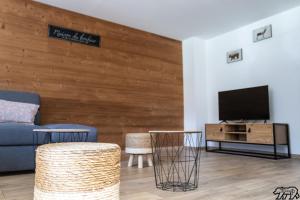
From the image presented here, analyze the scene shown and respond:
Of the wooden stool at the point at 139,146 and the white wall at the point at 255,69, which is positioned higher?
the white wall at the point at 255,69

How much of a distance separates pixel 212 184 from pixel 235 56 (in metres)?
3.39

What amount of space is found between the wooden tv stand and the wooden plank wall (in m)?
0.99

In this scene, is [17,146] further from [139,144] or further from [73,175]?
[73,175]

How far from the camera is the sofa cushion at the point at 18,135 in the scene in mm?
2393

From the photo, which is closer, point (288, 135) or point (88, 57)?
point (288, 135)

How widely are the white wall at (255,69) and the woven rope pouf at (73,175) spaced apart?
3.69m

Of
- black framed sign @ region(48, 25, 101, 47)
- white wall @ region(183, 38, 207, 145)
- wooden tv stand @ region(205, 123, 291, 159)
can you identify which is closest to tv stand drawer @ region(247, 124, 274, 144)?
wooden tv stand @ region(205, 123, 291, 159)

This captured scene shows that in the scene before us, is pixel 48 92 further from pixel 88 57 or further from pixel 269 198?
pixel 269 198

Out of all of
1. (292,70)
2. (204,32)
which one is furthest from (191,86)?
(292,70)

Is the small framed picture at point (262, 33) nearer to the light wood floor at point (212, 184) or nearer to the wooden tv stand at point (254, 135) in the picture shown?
the wooden tv stand at point (254, 135)

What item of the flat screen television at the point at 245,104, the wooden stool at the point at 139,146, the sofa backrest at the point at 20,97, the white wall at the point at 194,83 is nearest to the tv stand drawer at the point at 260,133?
the flat screen television at the point at 245,104

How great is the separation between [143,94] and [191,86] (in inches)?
44.5

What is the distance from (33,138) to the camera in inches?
101

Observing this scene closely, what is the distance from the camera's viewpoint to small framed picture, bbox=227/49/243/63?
4.74m
